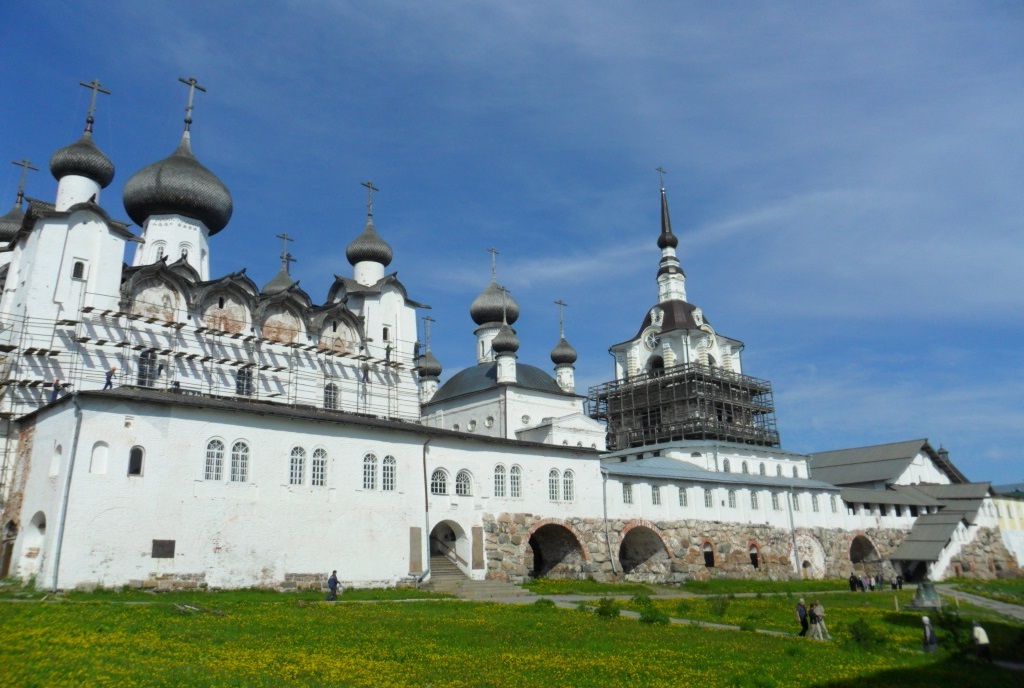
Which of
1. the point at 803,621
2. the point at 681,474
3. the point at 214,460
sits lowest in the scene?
the point at 803,621

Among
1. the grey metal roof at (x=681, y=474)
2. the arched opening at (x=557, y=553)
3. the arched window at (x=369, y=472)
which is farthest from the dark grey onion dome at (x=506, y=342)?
the arched window at (x=369, y=472)

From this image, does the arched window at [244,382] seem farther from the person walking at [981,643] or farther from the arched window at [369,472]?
Result: the person walking at [981,643]

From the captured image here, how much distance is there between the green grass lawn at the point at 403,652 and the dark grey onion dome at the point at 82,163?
1753 cm

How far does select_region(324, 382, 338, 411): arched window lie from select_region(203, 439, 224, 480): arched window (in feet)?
30.3

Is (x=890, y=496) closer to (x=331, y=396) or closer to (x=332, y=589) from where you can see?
(x=331, y=396)

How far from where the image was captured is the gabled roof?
53562mm

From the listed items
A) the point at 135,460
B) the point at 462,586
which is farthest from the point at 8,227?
the point at 462,586

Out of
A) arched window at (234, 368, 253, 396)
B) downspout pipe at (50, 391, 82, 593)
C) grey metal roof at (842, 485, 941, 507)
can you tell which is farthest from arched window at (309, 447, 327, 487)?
grey metal roof at (842, 485, 941, 507)

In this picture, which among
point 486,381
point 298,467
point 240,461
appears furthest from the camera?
point 486,381

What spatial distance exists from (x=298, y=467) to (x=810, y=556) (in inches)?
1192

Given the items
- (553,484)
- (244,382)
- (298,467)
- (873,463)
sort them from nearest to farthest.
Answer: (298,467) → (244,382) → (553,484) → (873,463)

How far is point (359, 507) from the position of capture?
2477 cm

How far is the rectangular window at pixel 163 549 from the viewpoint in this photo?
2050cm

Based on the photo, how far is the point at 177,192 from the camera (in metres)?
30.6
